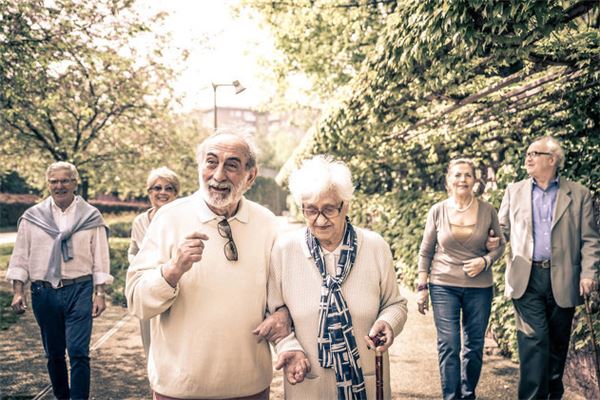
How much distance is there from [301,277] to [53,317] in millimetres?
2766

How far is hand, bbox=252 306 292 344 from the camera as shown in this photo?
2.40 m

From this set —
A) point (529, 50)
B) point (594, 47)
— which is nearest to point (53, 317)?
point (529, 50)

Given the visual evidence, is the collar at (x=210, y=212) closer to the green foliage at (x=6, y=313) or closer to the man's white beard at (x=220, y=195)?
the man's white beard at (x=220, y=195)

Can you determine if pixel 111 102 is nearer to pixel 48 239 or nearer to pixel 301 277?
pixel 48 239

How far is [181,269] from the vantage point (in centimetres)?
223

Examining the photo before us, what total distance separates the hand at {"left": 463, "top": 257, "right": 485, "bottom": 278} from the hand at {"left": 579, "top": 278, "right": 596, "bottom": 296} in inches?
28.6

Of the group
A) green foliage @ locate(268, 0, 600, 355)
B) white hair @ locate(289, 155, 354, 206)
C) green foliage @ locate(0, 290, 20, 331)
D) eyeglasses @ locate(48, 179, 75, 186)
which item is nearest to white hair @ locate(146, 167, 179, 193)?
eyeglasses @ locate(48, 179, 75, 186)

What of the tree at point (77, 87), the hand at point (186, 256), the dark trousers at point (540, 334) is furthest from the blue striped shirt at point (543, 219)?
the tree at point (77, 87)

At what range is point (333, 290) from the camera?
2432 mm

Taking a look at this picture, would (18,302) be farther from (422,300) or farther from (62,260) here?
(422,300)

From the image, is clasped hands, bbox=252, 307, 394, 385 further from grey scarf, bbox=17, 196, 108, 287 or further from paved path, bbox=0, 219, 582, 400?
paved path, bbox=0, 219, 582, 400

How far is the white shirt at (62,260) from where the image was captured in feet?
14.4

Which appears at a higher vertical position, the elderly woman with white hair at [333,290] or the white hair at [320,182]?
the white hair at [320,182]

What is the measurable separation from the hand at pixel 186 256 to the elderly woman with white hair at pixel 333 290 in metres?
0.46
